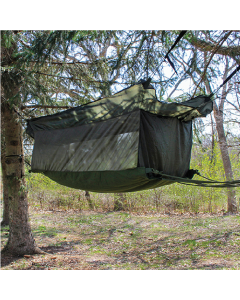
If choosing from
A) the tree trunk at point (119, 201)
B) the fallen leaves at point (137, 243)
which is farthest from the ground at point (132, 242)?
the tree trunk at point (119, 201)

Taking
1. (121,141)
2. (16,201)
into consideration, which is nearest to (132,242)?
(16,201)

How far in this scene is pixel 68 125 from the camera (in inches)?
92.3

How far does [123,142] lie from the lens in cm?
190

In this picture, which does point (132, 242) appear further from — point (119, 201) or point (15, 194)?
point (119, 201)

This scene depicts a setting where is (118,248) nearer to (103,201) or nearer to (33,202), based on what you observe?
(103,201)

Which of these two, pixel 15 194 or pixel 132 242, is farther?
pixel 132 242

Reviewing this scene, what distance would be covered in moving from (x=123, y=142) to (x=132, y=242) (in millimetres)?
2757

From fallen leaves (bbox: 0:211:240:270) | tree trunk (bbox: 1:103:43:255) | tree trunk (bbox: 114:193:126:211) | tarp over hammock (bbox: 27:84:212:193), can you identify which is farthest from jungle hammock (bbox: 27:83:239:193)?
tree trunk (bbox: 114:193:126:211)

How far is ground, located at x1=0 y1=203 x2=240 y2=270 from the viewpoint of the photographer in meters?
2.86

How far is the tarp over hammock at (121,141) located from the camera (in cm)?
187

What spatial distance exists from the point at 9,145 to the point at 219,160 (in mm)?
5066

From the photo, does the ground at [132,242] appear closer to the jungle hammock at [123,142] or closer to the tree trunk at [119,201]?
the tree trunk at [119,201]
